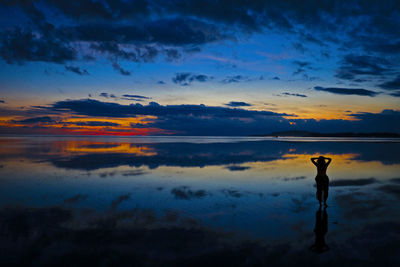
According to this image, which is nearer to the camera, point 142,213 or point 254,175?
point 142,213

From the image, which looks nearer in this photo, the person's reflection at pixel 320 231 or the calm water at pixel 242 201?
the person's reflection at pixel 320 231

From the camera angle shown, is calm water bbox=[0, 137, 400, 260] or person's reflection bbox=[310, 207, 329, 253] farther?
calm water bbox=[0, 137, 400, 260]

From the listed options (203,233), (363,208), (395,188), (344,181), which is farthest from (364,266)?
(344,181)

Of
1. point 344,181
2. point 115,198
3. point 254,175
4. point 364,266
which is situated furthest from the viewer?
point 254,175

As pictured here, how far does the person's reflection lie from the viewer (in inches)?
273

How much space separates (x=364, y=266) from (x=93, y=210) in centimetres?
910

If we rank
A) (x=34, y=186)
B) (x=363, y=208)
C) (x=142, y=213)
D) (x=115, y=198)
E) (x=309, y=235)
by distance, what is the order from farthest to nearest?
(x=34, y=186) → (x=115, y=198) → (x=363, y=208) → (x=142, y=213) → (x=309, y=235)

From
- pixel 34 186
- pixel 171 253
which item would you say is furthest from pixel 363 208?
pixel 34 186

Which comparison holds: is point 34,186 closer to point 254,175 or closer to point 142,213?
point 142,213

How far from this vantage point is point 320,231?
8133 mm

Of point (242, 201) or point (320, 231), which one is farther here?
point (242, 201)

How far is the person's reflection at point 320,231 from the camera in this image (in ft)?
22.7

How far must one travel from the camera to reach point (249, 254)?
6590mm

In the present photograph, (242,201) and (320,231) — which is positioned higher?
(320,231)
